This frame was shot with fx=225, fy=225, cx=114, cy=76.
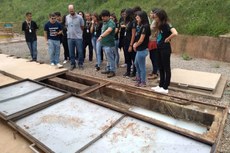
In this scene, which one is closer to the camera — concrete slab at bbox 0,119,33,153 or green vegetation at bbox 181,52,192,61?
concrete slab at bbox 0,119,33,153

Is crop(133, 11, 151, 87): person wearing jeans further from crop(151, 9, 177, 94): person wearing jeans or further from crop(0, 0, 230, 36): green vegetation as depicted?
crop(0, 0, 230, 36): green vegetation

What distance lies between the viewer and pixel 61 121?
2.76 meters

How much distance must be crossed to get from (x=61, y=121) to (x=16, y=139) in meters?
0.53

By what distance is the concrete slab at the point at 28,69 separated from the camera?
14.8ft

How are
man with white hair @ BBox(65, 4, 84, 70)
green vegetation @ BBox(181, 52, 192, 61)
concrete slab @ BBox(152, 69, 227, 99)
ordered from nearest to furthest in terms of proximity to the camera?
concrete slab @ BBox(152, 69, 227, 99) → man with white hair @ BBox(65, 4, 84, 70) → green vegetation @ BBox(181, 52, 192, 61)

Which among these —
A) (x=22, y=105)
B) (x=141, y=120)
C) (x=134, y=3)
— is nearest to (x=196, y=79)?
(x=141, y=120)

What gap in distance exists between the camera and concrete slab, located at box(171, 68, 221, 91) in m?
4.39

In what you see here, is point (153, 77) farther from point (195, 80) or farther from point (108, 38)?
point (108, 38)

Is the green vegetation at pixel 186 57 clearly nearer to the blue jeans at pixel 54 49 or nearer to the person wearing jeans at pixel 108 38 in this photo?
the person wearing jeans at pixel 108 38

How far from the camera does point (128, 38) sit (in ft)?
17.0

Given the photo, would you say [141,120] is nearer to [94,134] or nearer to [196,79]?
[94,134]

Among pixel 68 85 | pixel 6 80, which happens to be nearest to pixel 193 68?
pixel 68 85

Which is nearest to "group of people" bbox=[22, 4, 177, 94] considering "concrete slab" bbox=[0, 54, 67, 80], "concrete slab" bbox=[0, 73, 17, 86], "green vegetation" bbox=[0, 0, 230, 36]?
"concrete slab" bbox=[0, 54, 67, 80]

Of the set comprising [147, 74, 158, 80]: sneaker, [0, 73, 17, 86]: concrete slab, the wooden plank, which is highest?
[0, 73, 17, 86]: concrete slab
